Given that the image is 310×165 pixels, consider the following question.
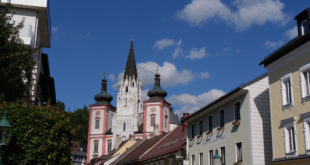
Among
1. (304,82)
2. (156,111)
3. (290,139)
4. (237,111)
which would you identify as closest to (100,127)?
(156,111)

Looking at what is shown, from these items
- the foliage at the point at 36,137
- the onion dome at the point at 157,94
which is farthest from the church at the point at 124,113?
the foliage at the point at 36,137

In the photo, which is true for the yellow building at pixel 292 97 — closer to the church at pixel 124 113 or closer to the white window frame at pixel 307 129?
the white window frame at pixel 307 129

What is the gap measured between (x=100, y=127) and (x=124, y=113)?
827 centimetres

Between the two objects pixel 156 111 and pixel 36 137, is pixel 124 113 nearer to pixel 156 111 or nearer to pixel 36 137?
pixel 156 111

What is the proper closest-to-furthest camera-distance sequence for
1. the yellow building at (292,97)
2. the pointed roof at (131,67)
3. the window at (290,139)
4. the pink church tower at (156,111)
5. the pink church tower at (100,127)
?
the yellow building at (292,97)
the window at (290,139)
the pink church tower at (156,111)
the pink church tower at (100,127)
the pointed roof at (131,67)

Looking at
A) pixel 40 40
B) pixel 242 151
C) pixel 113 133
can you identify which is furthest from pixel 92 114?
pixel 242 151

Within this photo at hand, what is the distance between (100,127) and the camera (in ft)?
395

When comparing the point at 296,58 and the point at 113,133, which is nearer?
the point at 296,58

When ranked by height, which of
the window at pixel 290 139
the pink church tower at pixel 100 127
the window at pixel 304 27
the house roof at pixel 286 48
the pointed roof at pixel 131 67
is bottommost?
the window at pixel 290 139

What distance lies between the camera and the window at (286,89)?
18.9 metres

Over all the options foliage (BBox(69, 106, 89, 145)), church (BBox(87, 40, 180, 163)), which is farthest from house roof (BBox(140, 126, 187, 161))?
foliage (BBox(69, 106, 89, 145))

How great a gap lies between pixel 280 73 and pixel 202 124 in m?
10.7

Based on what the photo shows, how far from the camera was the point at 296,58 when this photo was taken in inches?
726

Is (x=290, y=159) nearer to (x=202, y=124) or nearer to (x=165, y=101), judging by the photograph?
(x=202, y=124)
